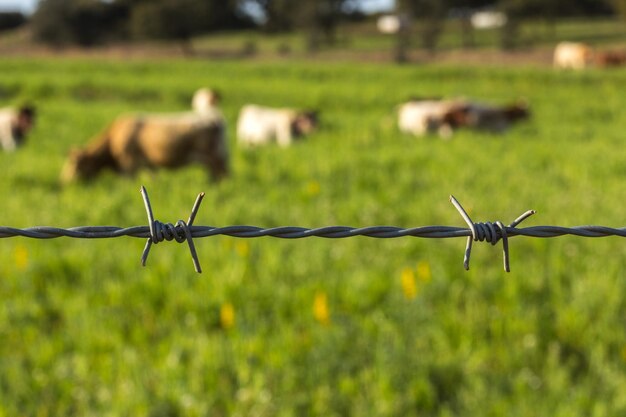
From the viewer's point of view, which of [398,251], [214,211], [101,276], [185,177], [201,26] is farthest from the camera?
[201,26]

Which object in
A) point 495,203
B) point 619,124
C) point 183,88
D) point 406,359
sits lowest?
point 406,359

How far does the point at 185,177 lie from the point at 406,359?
5494 mm

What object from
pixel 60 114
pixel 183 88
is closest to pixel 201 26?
pixel 183 88

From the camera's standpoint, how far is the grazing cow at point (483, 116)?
41.5 feet

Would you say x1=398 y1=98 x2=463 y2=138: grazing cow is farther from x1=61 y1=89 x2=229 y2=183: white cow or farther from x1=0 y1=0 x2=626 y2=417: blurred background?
x1=61 y1=89 x2=229 y2=183: white cow

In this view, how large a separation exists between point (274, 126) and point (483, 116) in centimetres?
403

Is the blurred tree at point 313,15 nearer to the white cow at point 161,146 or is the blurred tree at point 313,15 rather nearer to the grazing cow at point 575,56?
the grazing cow at point 575,56

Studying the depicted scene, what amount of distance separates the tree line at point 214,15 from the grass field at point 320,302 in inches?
1682

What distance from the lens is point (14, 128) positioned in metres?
11.3

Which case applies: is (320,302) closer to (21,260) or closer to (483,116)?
(21,260)

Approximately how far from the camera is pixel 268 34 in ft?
218

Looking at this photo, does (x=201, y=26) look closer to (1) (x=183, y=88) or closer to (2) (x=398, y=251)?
(1) (x=183, y=88)

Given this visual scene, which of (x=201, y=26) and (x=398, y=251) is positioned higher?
(x=201, y=26)

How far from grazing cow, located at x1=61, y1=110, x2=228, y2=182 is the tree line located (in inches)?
1647
